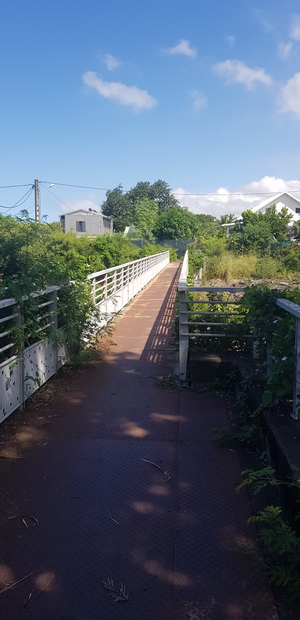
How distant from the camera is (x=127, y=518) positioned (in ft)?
10.7

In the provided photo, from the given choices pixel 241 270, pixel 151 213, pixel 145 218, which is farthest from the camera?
pixel 151 213

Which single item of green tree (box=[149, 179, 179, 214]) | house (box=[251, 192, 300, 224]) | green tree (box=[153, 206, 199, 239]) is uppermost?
green tree (box=[149, 179, 179, 214])

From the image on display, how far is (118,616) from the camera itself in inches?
94.1

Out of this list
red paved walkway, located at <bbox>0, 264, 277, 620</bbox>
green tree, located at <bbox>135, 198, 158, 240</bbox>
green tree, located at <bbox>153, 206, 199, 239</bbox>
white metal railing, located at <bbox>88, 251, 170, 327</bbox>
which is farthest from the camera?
green tree, located at <bbox>153, 206, 199, 239</bbox>

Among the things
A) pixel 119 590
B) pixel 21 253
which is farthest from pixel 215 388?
pixel 119 590

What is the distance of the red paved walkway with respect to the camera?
2.50 meters

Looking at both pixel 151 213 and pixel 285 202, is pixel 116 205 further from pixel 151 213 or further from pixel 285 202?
pixel 285 202

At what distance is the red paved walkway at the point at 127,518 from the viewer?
2.50 m

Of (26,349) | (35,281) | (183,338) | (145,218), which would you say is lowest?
(183,338)

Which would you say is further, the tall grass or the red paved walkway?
the tall grass

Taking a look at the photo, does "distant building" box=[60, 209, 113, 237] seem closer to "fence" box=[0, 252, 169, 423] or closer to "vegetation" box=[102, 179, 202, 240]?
"vegetation" box=[102, 179, 202, 240]

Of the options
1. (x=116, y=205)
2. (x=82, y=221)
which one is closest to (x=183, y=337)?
(x=82, y=221)

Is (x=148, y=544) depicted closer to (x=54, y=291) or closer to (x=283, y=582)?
(x=283, y=582)

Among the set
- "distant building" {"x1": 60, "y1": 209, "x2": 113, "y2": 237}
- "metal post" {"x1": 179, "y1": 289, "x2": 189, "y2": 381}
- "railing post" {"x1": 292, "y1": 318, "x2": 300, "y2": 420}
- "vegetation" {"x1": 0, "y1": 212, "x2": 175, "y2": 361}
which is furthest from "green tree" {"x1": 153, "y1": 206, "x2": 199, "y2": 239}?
"railing post" {"x1": 292, "y1": 318, "x2": 300, "y2": 420}
